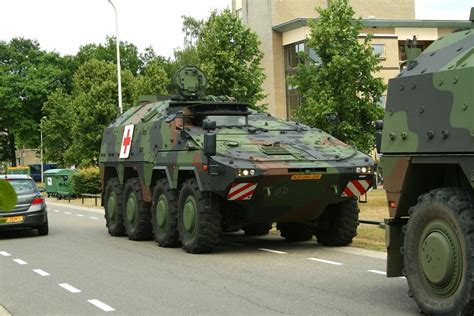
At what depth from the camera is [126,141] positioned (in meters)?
16.2

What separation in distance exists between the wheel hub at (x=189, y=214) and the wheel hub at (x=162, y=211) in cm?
88

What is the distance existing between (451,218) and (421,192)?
825mm

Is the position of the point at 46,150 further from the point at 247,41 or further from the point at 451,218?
the point at 451,218

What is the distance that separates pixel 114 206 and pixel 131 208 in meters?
1.22

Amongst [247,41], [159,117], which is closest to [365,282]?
[159,117]

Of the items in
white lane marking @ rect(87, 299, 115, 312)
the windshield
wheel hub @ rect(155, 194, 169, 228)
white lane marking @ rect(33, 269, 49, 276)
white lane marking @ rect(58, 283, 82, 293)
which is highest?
the windshield

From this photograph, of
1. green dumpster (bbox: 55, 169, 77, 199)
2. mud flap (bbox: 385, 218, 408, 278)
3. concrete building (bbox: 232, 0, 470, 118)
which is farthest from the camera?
concrete building (bbox: 232, 0, 470, 118)

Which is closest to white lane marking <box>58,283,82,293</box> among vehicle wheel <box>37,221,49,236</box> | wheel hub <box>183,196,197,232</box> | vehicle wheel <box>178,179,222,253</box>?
vehicle wheel <box>178,179,222,253</box>

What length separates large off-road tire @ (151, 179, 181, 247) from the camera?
13.2 m

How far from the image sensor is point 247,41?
28844 mm

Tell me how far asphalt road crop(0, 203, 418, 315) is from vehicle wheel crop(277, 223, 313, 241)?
25 cm

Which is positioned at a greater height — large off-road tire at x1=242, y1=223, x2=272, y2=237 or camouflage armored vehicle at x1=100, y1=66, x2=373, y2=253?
camouflage armored vehicle at x1=100, y1=66, x2=373, y2=253

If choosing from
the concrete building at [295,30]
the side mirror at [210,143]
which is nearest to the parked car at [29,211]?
the side mirror at [210,143]

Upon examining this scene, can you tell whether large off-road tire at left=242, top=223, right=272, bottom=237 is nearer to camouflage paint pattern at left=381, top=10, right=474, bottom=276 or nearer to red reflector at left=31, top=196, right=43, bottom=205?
red reflector at left=31, top=196, right=43, bottom=205
